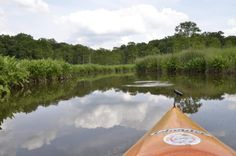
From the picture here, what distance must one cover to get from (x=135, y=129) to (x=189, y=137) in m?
3.20

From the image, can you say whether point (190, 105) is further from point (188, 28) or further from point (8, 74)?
point (188, 28)

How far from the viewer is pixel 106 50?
71.1 m

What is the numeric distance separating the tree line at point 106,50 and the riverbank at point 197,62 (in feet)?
18.5

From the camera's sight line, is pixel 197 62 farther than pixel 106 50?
No

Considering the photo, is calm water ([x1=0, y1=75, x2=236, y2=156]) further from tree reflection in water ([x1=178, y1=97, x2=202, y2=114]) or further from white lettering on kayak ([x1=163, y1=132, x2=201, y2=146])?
white lettering on kayak ([x1=163, y1=132, x2=201, y2=146])

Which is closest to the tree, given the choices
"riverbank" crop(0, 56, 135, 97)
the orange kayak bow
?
"riverbank" crop(0, 56, 135, 97)

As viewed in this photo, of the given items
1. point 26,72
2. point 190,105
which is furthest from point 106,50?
point 190,105

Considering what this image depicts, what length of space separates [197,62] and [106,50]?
47785mm

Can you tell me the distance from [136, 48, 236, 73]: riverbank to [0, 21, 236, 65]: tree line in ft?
18.5

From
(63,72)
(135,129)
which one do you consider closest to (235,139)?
(135,129)

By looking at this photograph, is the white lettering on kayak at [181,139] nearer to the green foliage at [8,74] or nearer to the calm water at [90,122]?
the calm water at [90,122]

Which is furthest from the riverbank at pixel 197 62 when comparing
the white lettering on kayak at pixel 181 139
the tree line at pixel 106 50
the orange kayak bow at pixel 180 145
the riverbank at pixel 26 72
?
the white lettering on kayak at pixel 181 139

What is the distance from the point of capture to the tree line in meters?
43.1

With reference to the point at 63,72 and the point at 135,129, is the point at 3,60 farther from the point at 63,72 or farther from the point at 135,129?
the point at 63,72
